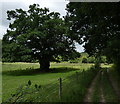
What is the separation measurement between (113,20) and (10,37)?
91.4 feet

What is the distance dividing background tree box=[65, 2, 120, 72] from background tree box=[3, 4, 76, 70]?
39.2 feet

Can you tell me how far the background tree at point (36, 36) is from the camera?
3525cm

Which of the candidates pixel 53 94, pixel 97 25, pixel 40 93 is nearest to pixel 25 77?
pixel 97 25

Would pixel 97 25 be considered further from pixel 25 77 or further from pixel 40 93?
pixel 25 77

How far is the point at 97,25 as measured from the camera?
56.1ft

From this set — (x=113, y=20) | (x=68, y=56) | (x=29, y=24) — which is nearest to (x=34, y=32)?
(x=29, y=24)

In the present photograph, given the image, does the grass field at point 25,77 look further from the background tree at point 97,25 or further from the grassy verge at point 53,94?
the background tree at point 97,25

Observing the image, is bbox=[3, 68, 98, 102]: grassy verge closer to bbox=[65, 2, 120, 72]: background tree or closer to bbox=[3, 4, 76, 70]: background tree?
bbox=[65, 2, 120, 72]: background tree

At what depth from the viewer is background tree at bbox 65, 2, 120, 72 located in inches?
448

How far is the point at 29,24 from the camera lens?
37.2 m

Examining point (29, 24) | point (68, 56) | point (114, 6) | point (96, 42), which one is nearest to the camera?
point (114, 6)

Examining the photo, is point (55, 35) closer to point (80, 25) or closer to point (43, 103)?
point (80, 25)

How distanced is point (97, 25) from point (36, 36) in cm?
1980

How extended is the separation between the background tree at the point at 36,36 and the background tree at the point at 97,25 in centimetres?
1194
